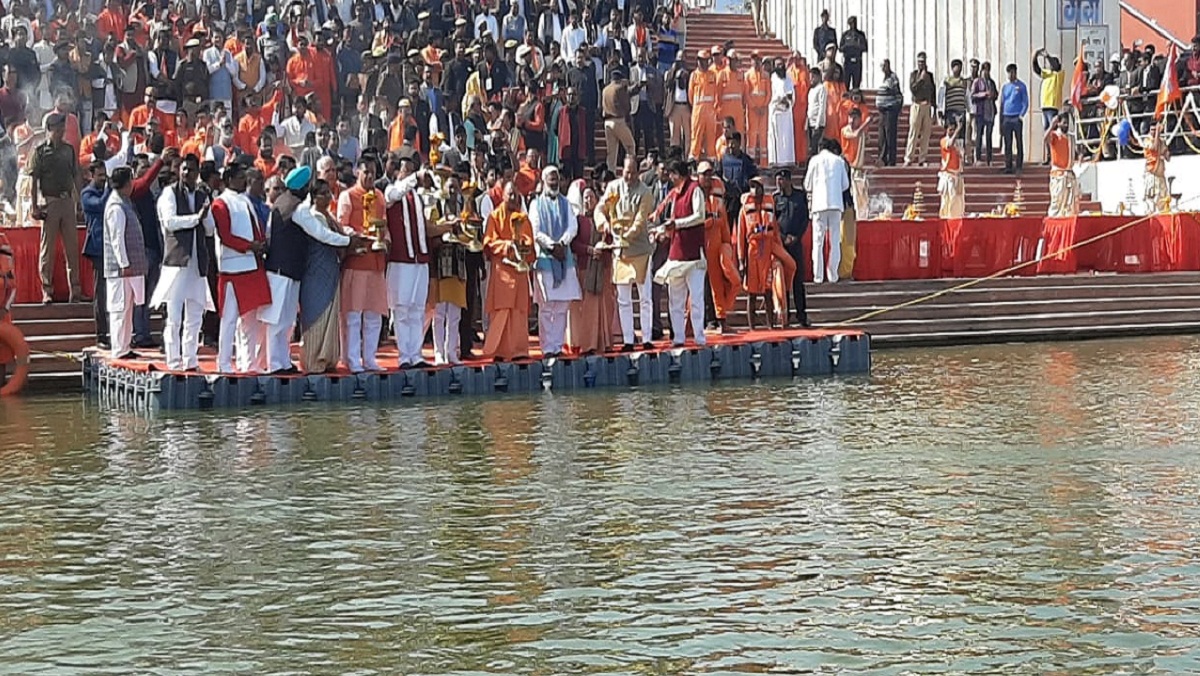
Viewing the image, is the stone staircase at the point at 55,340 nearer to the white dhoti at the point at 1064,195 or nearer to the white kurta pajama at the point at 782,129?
the white kurta pajama at the point at 782,129

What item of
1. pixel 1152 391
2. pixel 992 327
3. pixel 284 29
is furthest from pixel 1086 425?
pixel 284 29

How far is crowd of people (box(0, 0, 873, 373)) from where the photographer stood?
15.6 m

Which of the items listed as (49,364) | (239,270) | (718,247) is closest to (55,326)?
(49,364)

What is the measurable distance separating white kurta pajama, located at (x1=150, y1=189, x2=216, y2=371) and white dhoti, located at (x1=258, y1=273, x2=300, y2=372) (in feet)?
2.03

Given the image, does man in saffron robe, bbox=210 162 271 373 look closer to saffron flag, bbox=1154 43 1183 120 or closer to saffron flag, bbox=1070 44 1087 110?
saffron flag, bbox=1154 43 1183 120

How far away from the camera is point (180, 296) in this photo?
51.2ft

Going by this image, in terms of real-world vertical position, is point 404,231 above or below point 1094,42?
below

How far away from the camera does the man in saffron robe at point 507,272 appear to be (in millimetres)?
16516

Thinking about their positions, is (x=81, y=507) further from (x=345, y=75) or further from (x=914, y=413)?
(x=345, y=75)

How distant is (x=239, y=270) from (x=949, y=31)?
64.2 ft

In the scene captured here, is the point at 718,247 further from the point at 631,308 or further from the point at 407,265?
the point at 407,265

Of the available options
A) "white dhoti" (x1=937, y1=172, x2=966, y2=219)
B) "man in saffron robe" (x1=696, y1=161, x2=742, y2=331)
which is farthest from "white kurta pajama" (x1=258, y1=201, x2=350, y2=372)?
"white dhoti" (x1=937, y1=172, x2=966, y2=219)

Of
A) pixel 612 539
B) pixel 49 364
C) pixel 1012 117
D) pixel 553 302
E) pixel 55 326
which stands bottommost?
pixel 612 539

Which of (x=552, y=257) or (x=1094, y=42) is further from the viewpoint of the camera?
(x=1094, y=42)
